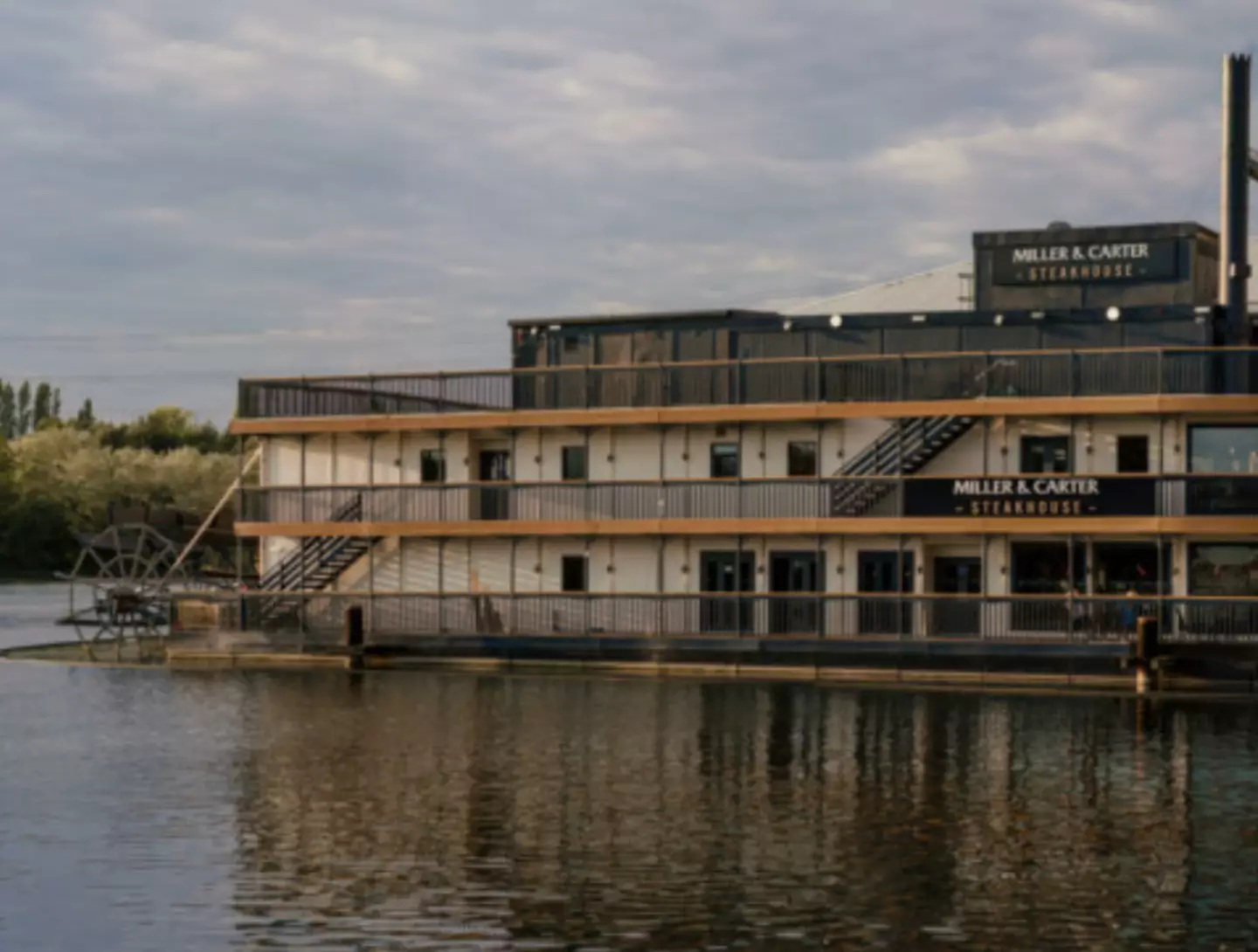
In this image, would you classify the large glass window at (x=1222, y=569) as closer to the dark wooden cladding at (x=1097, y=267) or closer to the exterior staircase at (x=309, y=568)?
the dark wooden cladding at (x=1097, y=267)

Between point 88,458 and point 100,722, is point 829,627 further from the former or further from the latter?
point 88,458

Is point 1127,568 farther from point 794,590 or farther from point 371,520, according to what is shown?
point 371,520

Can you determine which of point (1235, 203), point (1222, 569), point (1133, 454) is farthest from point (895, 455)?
point (1235, 203)

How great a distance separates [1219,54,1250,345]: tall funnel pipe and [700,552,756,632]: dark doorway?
13241 millimetres

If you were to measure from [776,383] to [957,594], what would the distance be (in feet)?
22.9

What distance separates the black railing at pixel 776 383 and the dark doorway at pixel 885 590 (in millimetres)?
3981

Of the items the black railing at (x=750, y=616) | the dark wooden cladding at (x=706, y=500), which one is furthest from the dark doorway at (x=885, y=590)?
the dark wooden cladding at (x=706, y=500)

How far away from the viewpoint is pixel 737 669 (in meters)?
51.5

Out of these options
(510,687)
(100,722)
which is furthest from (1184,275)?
(100,722)

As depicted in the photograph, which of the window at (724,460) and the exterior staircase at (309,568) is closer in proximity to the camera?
the window at (724,460)

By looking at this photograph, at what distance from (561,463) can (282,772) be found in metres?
22.1

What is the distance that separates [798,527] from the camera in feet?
170

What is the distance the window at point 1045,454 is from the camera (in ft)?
168

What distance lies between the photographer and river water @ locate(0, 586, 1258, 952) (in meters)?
23.1
